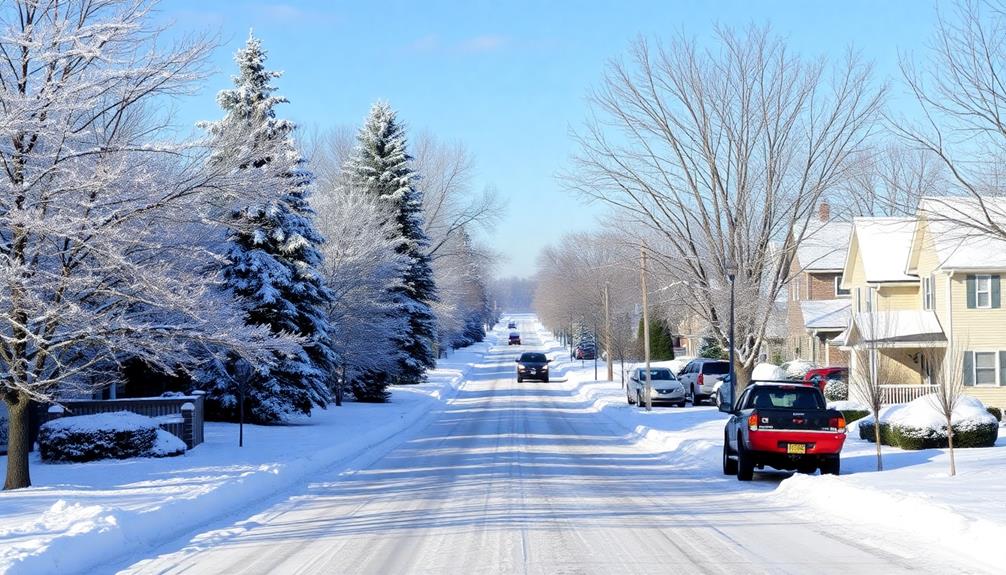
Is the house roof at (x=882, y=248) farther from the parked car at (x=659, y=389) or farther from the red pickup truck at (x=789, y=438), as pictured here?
the red pickup truck at (x=789, y=438)

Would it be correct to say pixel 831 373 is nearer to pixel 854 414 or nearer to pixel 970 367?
pixel 970 367

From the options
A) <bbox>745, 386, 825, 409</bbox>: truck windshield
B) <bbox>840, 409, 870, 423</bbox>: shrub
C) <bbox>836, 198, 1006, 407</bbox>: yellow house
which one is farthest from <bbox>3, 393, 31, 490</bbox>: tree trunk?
<bbox>836, 198, 1006, 407</bbox>: yellow house

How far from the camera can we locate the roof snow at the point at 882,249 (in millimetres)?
42906

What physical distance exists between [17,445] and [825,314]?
142 ft

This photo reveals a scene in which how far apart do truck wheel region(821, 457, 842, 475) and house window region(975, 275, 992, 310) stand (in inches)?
863

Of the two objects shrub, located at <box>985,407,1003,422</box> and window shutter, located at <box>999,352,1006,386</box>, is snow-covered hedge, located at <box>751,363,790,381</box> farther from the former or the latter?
shrub, located at <box>985,407,1003,422</box>

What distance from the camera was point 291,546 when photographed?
11.0m

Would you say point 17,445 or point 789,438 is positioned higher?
point 17,445

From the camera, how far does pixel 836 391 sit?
136ft

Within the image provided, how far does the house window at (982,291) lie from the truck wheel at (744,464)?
22.6m

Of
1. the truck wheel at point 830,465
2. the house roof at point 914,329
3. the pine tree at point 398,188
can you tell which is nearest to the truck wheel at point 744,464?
the truck wheel at point 830,465

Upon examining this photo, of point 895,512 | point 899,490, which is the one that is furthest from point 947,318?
point 895,512

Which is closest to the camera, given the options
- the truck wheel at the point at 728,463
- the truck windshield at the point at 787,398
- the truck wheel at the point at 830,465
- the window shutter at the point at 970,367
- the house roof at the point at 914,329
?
the truck wheel at the point at 830,465

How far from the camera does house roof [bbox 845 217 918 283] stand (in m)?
42.9
